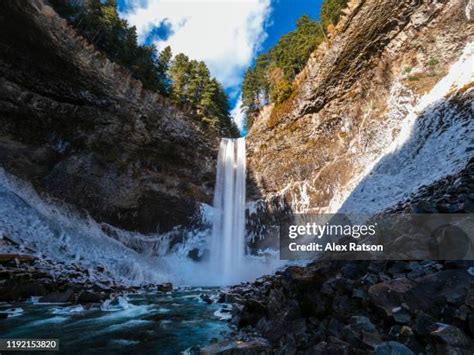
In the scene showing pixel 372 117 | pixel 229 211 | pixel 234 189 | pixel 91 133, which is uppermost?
pixel 372 117

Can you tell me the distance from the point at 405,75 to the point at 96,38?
32.0 meters

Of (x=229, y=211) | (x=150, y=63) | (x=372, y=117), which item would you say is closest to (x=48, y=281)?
(x=229, y=211)

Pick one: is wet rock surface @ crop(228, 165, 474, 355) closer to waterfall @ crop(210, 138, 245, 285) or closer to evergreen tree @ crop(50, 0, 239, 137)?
waterfall @ crop(210, 138, 245, 285)

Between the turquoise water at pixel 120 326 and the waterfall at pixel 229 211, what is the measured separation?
1544cm

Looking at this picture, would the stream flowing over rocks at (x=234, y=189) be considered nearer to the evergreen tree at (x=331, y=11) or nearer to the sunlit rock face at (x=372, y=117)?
the sunlit rock face at (x=372, y=117)

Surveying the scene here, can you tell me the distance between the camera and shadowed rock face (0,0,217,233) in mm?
20969

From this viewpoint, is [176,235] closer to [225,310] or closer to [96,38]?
[225,310]

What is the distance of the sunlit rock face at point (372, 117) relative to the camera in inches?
656

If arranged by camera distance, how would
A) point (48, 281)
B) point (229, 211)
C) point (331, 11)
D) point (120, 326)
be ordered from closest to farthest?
point (120, 326)
point (48, 281)
point (229, 211)
point (331, 11)

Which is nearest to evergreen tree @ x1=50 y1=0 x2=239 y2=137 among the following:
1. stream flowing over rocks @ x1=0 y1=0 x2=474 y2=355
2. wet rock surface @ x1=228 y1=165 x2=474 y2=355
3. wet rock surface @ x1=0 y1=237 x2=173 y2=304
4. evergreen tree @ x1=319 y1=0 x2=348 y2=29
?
stream flowing over rocks @ x1=0 y1=0 x2=474 y2=355

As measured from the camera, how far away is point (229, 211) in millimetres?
29578

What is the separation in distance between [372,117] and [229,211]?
1533 centimetres

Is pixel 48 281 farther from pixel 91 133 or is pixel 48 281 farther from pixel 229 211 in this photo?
pixel 229 211

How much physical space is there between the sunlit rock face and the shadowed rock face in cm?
736
